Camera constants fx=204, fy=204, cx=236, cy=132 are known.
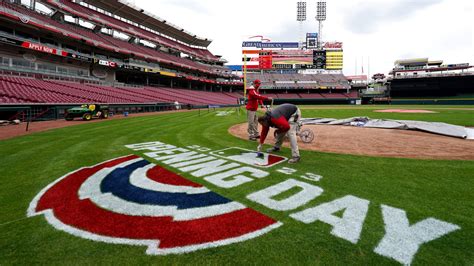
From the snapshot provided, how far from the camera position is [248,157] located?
6.19 meters

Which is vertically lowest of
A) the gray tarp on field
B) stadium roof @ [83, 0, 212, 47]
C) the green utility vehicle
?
the gray tarp on field

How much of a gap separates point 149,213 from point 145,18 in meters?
61.8

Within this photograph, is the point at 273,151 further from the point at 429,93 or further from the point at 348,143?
the point at 429,93

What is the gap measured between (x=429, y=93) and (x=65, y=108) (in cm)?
8304

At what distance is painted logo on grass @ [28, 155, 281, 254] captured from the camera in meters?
2.51

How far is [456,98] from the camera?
5388 centimetres

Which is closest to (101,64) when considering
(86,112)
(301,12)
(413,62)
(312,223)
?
(86,112)

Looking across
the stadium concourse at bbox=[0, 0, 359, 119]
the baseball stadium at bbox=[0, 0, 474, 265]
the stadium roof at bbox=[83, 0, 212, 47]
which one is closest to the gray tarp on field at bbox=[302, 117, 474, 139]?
the baseball stadium at bbox=[0, 0, 474, 265]

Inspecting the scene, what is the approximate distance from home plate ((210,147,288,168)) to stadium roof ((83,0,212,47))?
54206mm

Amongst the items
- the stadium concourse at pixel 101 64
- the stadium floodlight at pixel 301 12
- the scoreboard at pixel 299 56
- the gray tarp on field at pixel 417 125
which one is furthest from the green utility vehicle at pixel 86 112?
the stadium floodlight at pixel 301 12

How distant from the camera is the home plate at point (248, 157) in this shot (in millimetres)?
5549

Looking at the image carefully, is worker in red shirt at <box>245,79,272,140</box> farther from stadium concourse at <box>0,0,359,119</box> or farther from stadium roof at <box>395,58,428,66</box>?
stadium roof at <box>395,58,428,66</box>

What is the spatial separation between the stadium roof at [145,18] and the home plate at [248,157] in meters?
54.2

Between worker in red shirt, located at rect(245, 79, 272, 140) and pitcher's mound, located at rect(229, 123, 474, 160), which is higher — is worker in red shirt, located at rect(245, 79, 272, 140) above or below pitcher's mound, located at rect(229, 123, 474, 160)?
above
